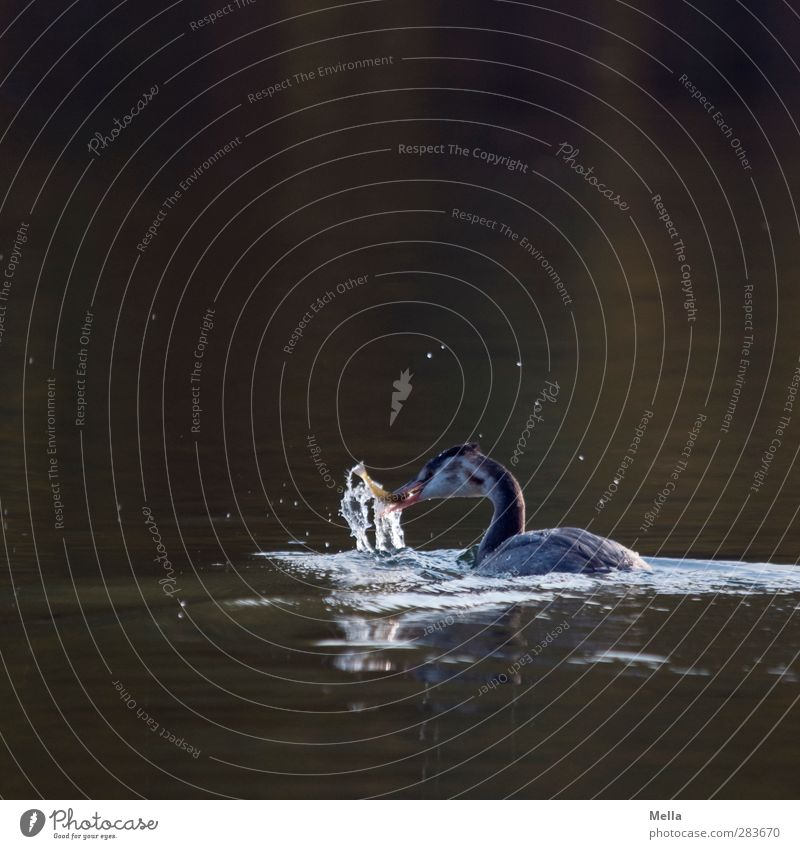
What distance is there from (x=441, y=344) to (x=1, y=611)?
8389mm

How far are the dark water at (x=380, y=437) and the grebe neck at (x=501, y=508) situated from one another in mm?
359

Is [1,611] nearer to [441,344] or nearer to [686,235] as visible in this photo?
[441,344]

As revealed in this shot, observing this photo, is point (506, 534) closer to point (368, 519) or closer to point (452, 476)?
point (452, 476)

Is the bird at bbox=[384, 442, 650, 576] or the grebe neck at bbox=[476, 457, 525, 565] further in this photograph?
the grebe neck at bbox=[476, 457, 525, 565]

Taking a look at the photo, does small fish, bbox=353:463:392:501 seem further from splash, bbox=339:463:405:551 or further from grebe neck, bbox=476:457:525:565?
grebe neck, bbox=476:457:525:565

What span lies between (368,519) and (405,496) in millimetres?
323

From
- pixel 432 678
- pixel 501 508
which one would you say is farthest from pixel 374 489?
pixel 432 678

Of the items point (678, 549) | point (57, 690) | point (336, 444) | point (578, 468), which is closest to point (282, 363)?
point (336, 444)

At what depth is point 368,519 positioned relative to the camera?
10977mm

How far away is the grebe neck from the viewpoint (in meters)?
10.6

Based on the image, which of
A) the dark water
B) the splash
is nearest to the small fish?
the splash

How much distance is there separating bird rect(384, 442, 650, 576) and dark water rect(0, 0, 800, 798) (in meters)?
0.20

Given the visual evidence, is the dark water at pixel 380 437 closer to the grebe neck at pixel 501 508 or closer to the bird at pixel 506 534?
the bird at pixel 506 534

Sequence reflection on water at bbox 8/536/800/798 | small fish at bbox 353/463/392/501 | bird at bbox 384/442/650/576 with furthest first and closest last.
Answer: small fish at bbox 353/463/392/501
bird at bbox 384/442/650/576
reflection on water at bbox 8/536/800/798
